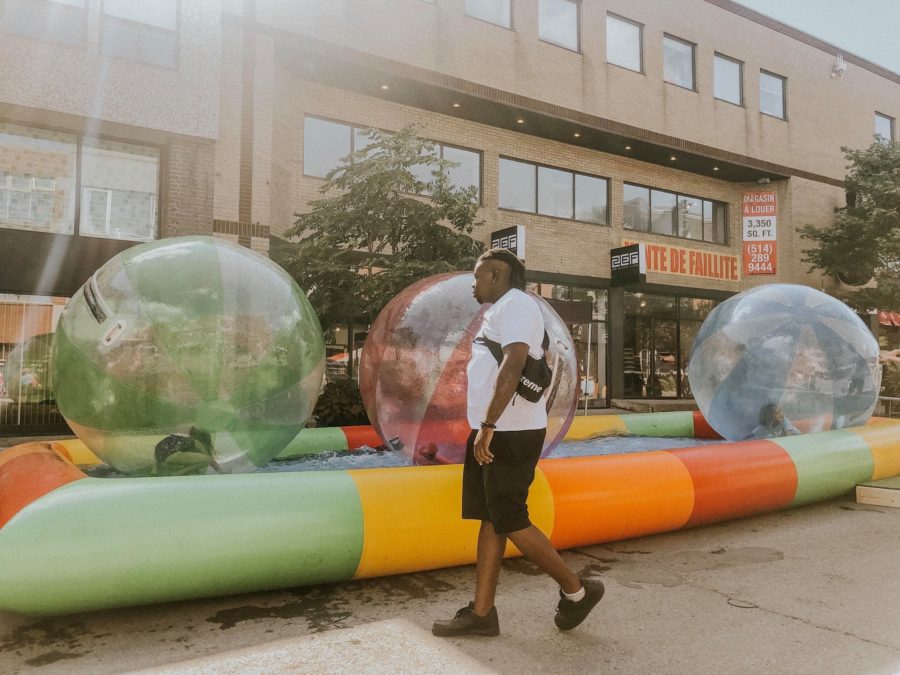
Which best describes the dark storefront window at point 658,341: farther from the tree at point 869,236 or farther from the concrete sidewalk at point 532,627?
the concrete sidewalk at point 532,627

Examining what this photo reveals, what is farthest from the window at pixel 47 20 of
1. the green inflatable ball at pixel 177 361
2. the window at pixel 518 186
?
the window at pixel 518 186

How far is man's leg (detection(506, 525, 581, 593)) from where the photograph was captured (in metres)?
3.16

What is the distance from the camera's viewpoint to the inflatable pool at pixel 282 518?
319cm

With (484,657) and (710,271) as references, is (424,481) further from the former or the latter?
(710,271)

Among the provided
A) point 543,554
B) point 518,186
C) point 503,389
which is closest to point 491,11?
point 518,186

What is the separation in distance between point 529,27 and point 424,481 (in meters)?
14.9

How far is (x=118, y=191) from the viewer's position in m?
12.0

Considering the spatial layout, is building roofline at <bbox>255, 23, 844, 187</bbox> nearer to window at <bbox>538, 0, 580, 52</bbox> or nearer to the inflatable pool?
window at <bbox>538, 0, 580, 52</bbox>

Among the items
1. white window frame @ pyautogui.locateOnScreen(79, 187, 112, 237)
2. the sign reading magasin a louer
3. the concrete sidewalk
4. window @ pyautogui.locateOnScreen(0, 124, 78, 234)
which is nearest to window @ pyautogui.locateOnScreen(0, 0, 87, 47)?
window @ pyautogui.locateOnScreen(0, 124, 78, 234)

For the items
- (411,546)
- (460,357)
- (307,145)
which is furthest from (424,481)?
(307,145)

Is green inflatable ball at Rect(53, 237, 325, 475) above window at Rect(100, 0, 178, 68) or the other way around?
the other way around

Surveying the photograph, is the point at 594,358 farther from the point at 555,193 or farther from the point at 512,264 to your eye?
the point at 512,264

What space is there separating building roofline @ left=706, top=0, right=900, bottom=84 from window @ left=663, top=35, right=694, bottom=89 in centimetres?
178

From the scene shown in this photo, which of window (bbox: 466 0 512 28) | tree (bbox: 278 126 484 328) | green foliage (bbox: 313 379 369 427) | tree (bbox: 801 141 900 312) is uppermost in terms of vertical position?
window (bbox: 466 0 512 28)
